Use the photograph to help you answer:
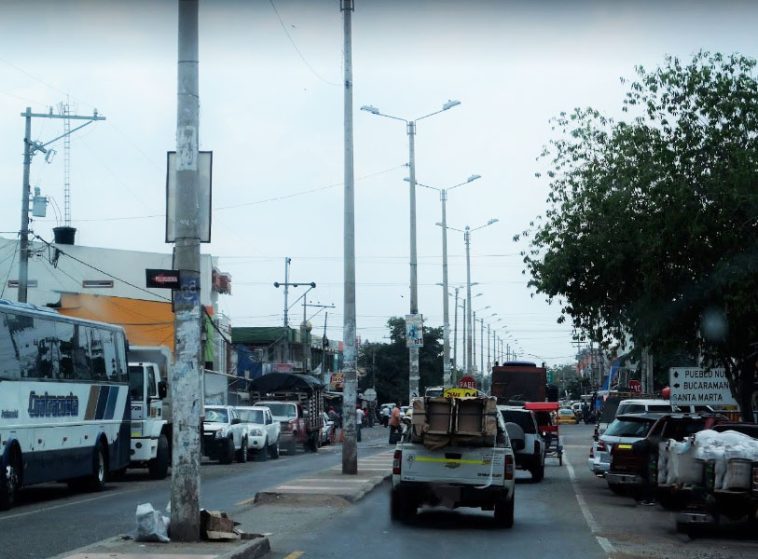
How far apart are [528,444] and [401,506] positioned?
32.3ft

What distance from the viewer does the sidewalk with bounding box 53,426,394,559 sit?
11758 mm

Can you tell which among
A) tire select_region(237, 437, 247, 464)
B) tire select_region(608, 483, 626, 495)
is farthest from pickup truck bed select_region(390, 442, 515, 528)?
tire select_region(237, 437, 247, 464)

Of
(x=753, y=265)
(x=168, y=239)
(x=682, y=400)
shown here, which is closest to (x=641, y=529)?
(x=753, y=265)

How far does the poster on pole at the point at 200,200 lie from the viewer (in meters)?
13.0

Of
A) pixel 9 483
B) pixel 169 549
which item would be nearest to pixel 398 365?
pixel 9 483

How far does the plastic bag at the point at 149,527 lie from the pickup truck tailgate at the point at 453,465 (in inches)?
197

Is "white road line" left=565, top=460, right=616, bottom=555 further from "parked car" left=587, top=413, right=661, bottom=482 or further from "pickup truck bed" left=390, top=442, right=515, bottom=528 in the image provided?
"pickup truck bed" left=390, top=442, right=515, bottom=528

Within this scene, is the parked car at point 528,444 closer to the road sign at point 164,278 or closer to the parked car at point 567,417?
the road sign at point 164,278

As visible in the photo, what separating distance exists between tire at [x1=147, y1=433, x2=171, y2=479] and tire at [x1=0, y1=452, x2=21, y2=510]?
8923 mm

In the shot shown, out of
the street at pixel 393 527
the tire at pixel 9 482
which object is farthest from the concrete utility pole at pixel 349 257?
the tire at pixel 9 482

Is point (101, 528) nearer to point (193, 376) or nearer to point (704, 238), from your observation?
point (193, 376)

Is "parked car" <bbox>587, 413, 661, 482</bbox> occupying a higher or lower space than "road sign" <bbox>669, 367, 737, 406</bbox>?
lower

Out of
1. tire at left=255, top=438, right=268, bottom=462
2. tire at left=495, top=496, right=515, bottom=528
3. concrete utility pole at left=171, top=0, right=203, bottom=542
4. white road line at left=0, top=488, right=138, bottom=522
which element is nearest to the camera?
concrete utility pole at left=171, top=0, right=203, bottom=542

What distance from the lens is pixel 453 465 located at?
54.4ft
